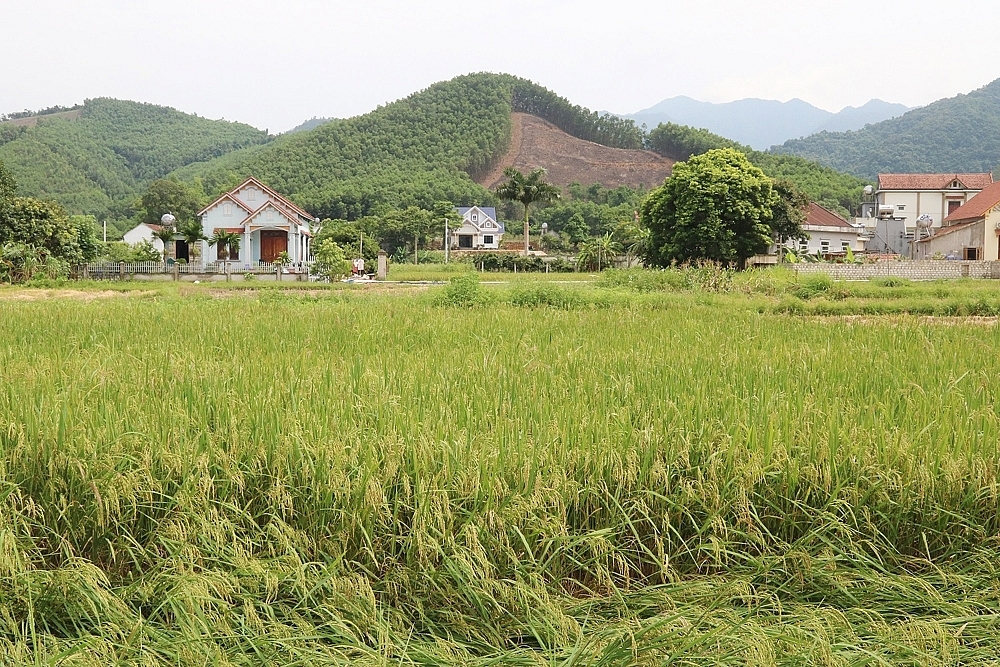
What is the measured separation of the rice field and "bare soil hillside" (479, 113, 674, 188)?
11958 centimetres

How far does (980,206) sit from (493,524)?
46.2 meters

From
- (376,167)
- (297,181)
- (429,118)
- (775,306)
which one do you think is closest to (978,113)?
(429,118)

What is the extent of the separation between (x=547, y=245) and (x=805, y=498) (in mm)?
60349

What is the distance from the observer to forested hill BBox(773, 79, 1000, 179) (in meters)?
118

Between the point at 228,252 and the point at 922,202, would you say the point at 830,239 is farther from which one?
the point at 228,252

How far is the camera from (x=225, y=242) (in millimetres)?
38438

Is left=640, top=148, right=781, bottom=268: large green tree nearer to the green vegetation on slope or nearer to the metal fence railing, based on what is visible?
the metal fence railing

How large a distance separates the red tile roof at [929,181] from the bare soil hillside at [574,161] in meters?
57.1

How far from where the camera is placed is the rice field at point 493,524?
8.23 feet

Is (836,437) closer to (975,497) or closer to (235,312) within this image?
(975,497)

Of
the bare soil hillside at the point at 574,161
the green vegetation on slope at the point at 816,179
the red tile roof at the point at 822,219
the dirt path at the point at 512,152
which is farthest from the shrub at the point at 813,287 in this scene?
the bare soil hillside at the point at 574,161

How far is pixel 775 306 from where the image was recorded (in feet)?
48.8

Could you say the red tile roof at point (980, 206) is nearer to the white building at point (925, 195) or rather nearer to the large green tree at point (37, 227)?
the white building at point (925, 195)

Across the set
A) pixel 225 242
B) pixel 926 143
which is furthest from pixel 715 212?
pixel 926 143
